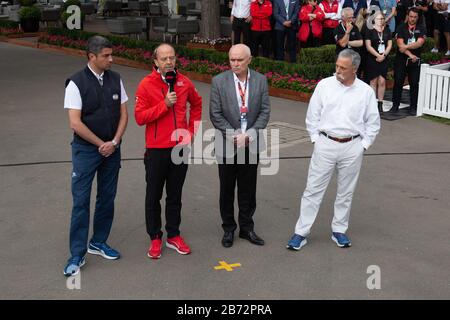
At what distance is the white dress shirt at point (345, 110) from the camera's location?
6152 mm

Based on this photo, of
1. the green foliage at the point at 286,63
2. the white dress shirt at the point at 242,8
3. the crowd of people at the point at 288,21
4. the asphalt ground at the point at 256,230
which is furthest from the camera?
the white dress shirt at the point at 242,8

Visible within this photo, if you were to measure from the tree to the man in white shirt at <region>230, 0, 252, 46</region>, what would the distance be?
5.72 ft

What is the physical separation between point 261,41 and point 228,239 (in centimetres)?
1020

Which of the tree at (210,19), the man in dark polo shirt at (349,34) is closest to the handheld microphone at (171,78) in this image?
the man in dark polo shirt at (349,34)

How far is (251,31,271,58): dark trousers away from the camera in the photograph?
52.4 ft

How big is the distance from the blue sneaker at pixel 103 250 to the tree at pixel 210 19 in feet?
40.7

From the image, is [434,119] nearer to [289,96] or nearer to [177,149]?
[289,96]

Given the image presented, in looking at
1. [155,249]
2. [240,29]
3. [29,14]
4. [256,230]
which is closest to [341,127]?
[256,230]

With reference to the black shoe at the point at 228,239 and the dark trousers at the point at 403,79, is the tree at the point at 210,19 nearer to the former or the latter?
the dark trousers at the point at 403,79

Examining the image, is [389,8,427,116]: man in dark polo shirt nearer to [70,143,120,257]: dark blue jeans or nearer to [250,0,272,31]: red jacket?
[250,0,272,31]: red jacket

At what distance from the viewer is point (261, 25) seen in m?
15.8

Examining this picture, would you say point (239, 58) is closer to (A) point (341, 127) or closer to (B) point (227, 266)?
(A) point (341, 127)

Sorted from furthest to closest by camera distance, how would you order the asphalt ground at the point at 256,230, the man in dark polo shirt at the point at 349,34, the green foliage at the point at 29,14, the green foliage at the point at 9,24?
1. the green foliage at the point at 9,24
2. the green foliage at the point at 29,14
3. the man in dark polo shirt at the point at 349,34
4. the asphalt ground at the point at 256,230

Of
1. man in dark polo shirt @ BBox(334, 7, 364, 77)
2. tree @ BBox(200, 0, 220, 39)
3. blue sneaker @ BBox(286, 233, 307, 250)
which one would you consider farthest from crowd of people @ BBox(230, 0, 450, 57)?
blue sneaker @ BBox(286, 233, 307, 250)
